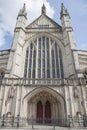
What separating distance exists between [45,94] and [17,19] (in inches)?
594

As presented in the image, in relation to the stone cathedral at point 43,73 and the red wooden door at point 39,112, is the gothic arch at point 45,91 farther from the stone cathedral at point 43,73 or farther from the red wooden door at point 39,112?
the red wooden door at point 39,112

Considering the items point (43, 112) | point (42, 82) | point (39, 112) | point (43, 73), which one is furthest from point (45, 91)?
point (43, 73)

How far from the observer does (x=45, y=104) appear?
54.2 ft

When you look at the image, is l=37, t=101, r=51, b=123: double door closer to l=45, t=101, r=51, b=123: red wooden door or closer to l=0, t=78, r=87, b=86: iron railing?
l=45, t=101, r=51, b=123: red wooden door

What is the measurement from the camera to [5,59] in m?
19.8

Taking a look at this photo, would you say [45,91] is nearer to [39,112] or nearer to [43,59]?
[39,112]

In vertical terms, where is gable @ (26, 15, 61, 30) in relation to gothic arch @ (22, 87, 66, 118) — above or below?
above

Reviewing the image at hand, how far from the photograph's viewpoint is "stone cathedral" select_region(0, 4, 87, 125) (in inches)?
583

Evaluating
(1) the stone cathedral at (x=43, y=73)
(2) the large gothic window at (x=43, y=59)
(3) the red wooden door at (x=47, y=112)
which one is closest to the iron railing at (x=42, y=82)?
→ (1) the stone cathedral at (x=43, y=73)

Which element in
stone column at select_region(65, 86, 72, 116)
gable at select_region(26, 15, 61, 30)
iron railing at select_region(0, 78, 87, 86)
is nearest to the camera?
stone column at select_region(65, 86, 72, 116)

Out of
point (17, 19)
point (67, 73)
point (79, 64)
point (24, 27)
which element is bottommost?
point (67, 73)

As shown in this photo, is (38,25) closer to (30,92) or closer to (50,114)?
(30,92)

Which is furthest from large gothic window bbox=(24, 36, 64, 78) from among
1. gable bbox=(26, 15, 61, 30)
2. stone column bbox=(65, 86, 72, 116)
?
stone column bbox=(65, 86, 72, 116)

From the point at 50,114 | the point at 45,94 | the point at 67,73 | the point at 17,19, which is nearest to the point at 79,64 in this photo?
the point at 67,73
